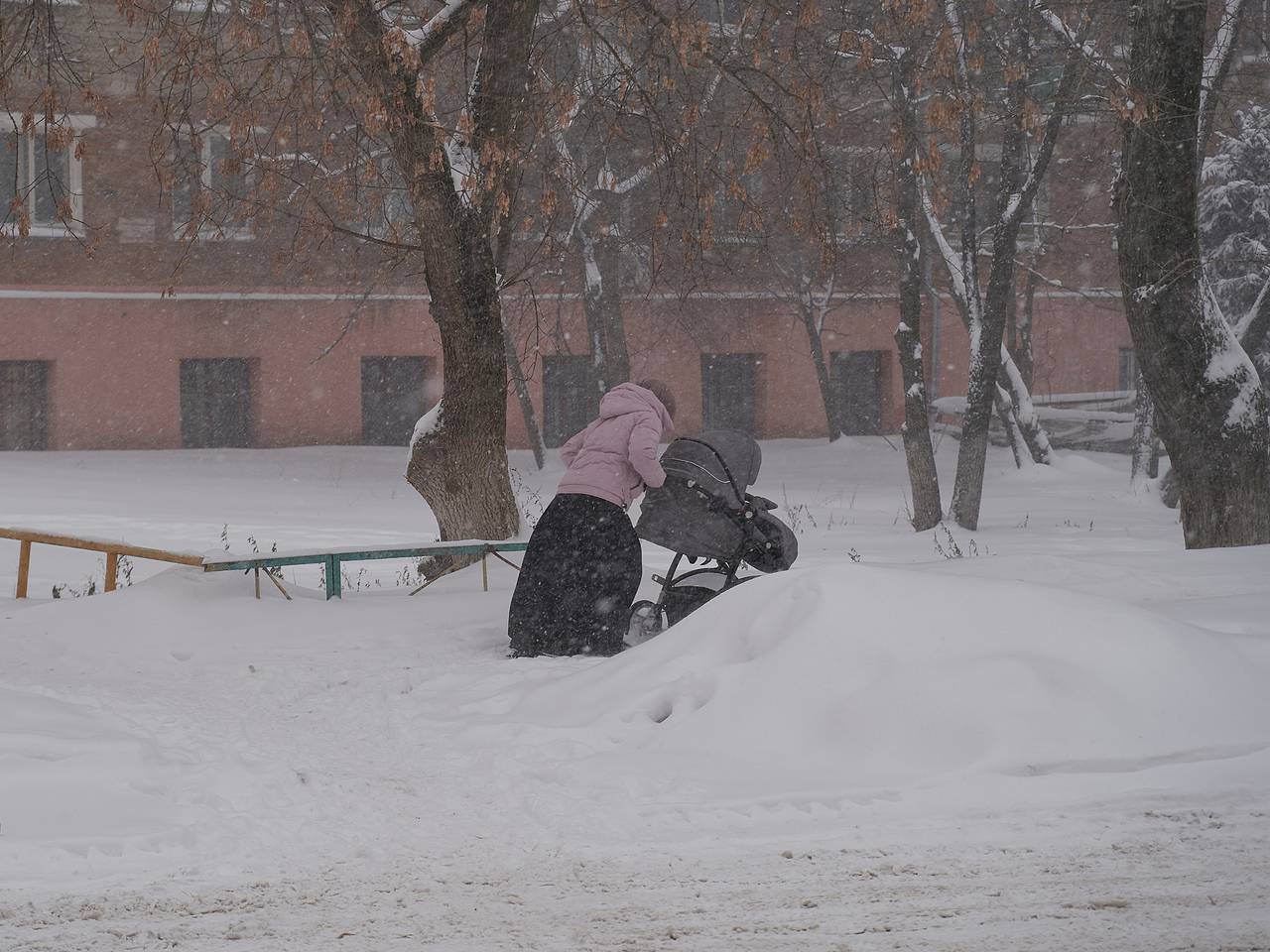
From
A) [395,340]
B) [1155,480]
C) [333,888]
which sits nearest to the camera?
[333,888]

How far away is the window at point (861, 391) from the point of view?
3070 centimetres

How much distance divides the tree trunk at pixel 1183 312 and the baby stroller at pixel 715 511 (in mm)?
3727

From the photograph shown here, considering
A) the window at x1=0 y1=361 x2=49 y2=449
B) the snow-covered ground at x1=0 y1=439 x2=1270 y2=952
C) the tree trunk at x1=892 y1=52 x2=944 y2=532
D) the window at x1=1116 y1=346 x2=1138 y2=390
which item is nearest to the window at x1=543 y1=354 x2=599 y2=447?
the window at x1=0 y1=361 x2=49 y2=449

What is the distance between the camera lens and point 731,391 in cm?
2983

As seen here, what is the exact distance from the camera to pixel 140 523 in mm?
16172

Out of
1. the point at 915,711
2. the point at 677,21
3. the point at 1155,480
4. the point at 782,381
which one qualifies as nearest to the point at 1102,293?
the point at 782,381

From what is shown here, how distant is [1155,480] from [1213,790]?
16.5m

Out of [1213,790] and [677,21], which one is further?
[677,21]

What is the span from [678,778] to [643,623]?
10.3 ft

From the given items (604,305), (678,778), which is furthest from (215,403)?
(678,778)

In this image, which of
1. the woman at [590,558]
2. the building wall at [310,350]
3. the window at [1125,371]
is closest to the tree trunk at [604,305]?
the building wall at [310,350]

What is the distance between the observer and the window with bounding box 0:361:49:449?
78.5 ft

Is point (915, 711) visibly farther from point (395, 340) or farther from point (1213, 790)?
point (395, 340)

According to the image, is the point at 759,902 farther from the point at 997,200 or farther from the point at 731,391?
the point at 731,391
